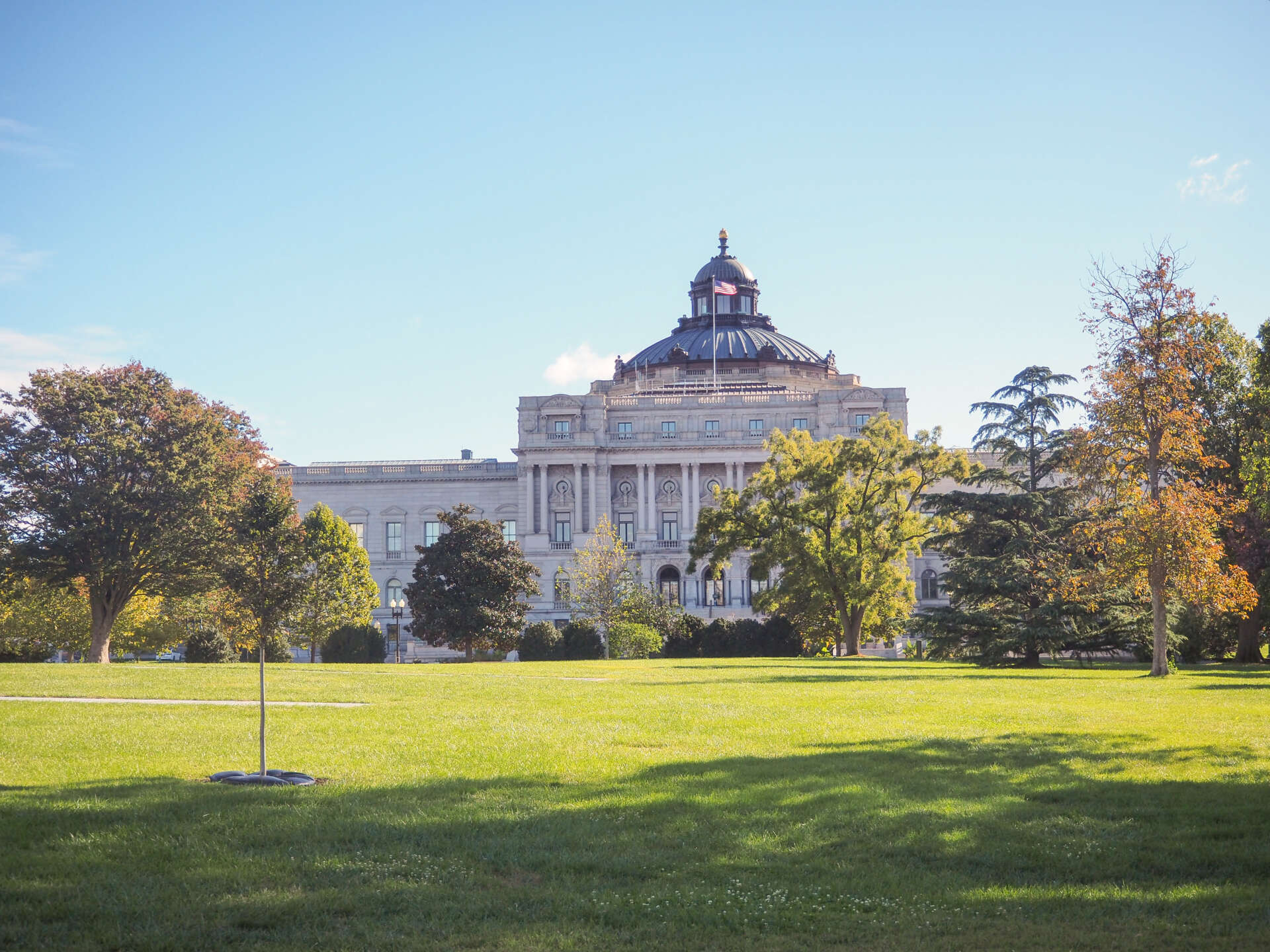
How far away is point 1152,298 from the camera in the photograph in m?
31.5

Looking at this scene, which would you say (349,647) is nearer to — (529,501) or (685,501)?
(529,501)

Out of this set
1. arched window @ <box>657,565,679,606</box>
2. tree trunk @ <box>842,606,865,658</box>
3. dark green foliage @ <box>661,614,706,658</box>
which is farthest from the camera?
arched window @ <box>657,565,679,606</box>

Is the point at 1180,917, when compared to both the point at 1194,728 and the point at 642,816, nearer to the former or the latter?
the point at 642,816

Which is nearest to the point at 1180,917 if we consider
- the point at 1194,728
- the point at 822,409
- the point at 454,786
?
the point at 454,786

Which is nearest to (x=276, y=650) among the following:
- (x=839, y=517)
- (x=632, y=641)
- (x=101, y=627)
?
(x=101, y=627)

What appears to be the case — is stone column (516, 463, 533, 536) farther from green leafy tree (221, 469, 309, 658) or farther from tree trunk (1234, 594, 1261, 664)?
tree trunk (1234, 594, 1261, 664)

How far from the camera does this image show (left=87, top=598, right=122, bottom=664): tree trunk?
45438mm

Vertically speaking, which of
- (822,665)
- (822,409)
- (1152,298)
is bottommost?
(822,665)

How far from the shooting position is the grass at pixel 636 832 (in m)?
7.40

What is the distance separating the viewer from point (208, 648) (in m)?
55.8

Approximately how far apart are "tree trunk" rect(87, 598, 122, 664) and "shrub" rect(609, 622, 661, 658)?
23.0 m

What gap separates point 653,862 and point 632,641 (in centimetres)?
5004

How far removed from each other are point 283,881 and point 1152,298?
29.0 metres

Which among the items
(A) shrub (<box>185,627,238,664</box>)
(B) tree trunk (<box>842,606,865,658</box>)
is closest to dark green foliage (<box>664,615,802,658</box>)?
(B) tree trunk (<box>842,606,865,658</box>)
